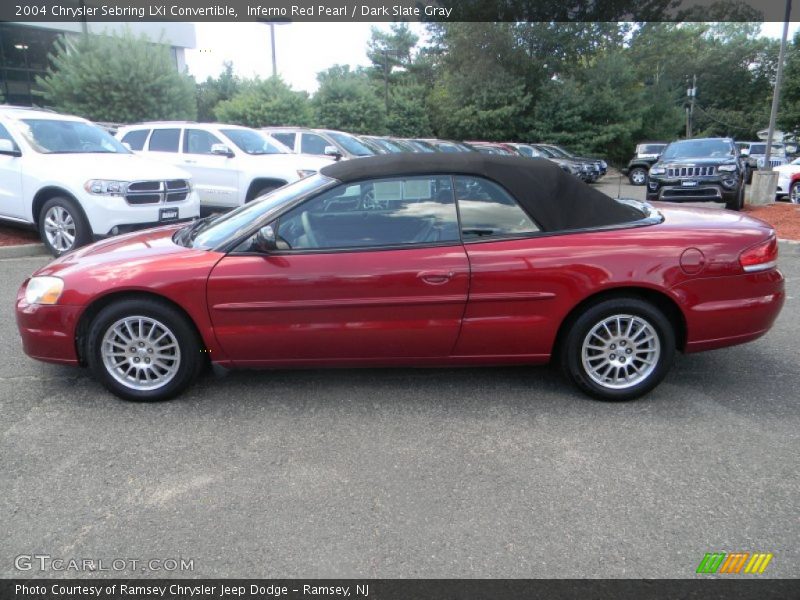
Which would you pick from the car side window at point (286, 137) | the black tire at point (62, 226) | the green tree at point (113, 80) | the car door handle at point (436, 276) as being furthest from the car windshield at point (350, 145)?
the green tree at point (113, 80)

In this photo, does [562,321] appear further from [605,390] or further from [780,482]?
[780,482]

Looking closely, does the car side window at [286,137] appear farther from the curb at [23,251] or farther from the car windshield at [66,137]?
the curb at [23,251]

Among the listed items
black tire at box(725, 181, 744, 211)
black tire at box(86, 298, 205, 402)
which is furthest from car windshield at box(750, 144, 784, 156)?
black tire at box(86, 298, 205, 402)

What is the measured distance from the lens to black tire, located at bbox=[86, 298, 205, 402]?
3.84 m

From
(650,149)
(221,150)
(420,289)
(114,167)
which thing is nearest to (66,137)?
(114,167)

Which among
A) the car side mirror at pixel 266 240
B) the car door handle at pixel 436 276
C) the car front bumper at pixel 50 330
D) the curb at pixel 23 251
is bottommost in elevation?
the curb at pixel 23 251

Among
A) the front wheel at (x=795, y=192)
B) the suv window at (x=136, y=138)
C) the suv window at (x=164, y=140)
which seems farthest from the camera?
the front wheel at (x=795, y=192)

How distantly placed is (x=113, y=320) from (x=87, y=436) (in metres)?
0.72

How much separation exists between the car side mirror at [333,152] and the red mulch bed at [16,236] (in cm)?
517

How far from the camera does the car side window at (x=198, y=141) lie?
Answer: 11055 mm

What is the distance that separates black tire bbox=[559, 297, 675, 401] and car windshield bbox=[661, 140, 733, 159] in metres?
11.2

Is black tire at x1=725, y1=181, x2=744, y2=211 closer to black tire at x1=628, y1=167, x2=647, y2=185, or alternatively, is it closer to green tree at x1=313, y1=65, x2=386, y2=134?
black tire at x1=628, y1=167, x2=647, y2=185

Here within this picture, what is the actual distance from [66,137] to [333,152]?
4768 mm
